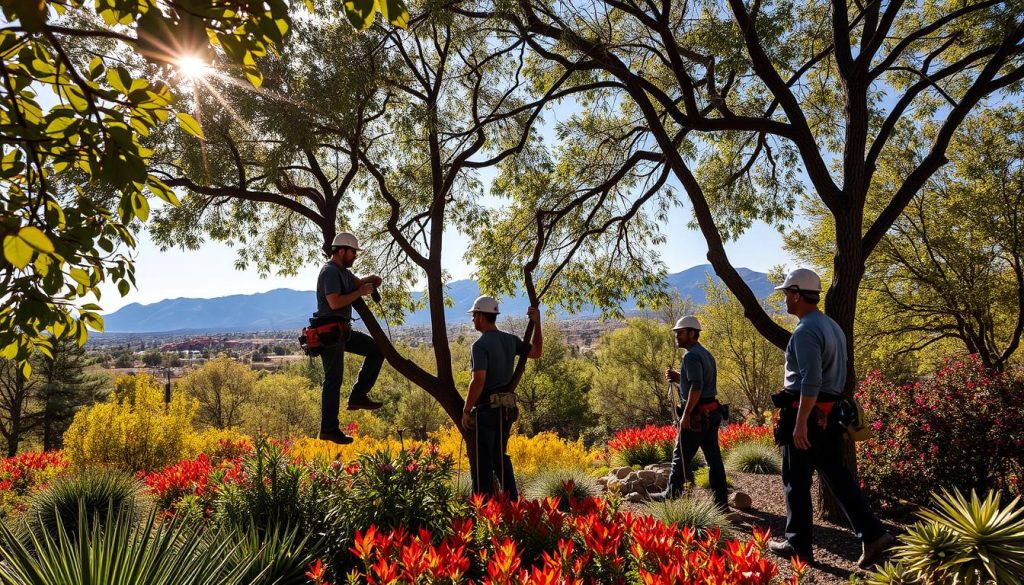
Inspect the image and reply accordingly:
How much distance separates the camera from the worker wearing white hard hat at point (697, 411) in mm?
6273

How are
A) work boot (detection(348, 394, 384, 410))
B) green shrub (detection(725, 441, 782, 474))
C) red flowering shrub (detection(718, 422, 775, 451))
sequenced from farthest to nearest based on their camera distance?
red flowering shrub (detection(718, 422, 775, 451)) → green shrub (detection(725, 441, 782, 474)) → work boot (detection(348, 394, 384, 410))

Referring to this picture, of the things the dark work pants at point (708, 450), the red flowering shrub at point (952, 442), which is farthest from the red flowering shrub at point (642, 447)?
the red flowering shrub at point (952, 442)

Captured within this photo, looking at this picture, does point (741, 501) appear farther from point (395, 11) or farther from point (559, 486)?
point (395, 11)

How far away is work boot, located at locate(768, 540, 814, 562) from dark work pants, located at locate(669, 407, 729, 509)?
1.55 m

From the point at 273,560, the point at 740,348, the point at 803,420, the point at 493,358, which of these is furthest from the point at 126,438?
the point at 740,348

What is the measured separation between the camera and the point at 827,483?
435 cm

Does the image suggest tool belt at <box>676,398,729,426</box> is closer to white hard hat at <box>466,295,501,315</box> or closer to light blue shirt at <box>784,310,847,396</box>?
light blue shirt at <box>784,310,847,396</box>

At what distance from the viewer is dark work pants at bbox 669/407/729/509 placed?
6.34 meters

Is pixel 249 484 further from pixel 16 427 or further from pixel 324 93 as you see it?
pixel 16 427

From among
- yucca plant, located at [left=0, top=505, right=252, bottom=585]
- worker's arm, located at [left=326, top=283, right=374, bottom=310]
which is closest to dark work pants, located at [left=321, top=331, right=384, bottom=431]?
worker's arm, located at [left=326, top=283, right=374, bottom=310]

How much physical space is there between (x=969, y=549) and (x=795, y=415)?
1749 mm

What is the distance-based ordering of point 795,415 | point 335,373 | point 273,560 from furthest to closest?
point 335,373
point 795,415
point 273,560

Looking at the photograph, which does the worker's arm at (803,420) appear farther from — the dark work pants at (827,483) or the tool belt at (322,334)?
the tool belt at (322,334)

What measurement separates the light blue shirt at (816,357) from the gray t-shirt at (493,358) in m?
2.67
